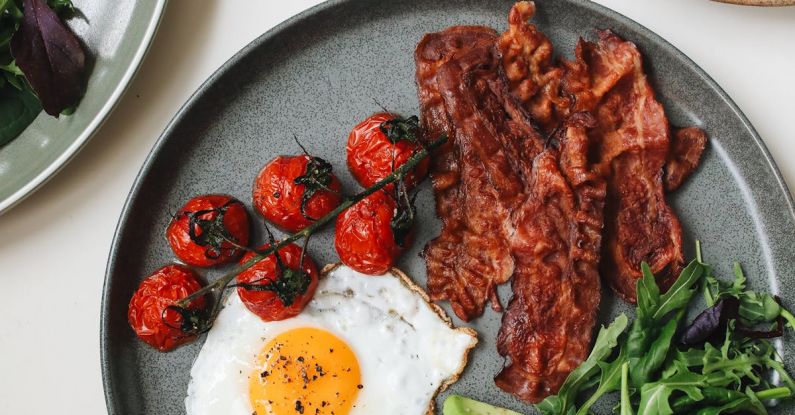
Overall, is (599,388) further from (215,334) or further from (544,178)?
(215,334)

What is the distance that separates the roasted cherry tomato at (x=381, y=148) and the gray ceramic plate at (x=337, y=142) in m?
0.10

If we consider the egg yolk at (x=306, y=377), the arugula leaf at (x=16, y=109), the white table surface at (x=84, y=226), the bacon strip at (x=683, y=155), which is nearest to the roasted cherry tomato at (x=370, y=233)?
the egg yolk at (x=306, y=377)

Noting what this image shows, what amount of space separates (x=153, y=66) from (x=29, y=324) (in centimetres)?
107

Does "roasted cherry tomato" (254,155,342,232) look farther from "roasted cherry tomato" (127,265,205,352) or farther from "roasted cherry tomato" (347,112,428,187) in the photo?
"roasted cherry tomato" (127,265,205,352)

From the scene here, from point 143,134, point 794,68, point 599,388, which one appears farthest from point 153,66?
point 794,68

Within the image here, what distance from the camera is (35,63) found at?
241 centimetres

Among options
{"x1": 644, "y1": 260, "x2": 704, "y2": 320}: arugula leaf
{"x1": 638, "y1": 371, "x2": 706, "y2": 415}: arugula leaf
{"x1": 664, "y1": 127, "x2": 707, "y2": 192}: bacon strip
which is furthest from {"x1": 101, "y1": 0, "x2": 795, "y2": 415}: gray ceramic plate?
{"x1": 638, "y1": 371, "x2": 706, "y2": 415}: arugula leaf

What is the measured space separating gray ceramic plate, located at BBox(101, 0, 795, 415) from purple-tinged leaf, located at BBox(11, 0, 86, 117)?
1.25 feet

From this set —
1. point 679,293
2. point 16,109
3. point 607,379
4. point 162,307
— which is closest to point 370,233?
point 162,307

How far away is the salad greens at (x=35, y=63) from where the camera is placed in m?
2.42

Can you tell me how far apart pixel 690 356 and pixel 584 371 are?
348 millimetres

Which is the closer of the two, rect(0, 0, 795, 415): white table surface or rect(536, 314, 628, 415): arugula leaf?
rect(536, 314, 628, 415): arugula leaf

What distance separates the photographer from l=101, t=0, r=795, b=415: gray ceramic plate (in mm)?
2404

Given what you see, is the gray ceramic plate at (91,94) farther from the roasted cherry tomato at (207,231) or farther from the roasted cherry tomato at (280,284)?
the roasted cherry tomato at (280,284)
